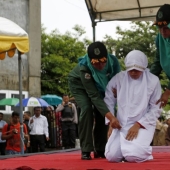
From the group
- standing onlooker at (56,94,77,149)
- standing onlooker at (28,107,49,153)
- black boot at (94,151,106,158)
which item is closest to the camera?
black boot at (94,151,106,158)

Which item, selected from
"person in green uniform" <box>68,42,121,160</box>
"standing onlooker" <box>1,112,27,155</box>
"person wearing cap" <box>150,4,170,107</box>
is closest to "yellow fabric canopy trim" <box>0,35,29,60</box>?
"person in green uniform" <box>68,42,121,160</box>

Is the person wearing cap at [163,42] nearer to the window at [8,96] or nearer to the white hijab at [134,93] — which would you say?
the white hijab at [134,93]

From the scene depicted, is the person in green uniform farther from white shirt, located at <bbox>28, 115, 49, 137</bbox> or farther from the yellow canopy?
white shirt, located at <bbox>28, 115, 49, 137</bbox>

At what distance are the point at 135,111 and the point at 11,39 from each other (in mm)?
3767

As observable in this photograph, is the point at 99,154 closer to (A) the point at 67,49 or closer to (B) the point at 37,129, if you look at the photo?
(B) the point at 37,129

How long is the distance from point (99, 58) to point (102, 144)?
1184 mm

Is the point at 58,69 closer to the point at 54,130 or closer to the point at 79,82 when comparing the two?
the point at 54,130

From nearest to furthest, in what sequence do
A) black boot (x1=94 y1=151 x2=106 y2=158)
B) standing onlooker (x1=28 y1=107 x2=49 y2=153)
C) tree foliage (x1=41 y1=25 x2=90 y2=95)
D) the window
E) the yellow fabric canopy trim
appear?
black boot (x1=94 y1=151 x2=106 y2=158) → the yellow fabric canopy trim → standing onlooker (x1=28 y1=107 x2=49 y2=153) → the window → tree foliage (x1=41 y1=25 x2=90 y2=95)

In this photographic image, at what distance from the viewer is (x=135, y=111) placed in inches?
239

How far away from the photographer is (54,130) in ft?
53.7

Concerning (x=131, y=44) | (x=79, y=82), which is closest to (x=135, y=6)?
(x=79, y=82)

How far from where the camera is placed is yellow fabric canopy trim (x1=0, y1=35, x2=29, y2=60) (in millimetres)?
9070

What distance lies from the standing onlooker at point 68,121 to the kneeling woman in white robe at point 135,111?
29.7 ft

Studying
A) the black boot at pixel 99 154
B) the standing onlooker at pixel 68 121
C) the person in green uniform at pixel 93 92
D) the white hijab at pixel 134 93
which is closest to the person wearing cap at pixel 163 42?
the white hijab at pixel 134 93
